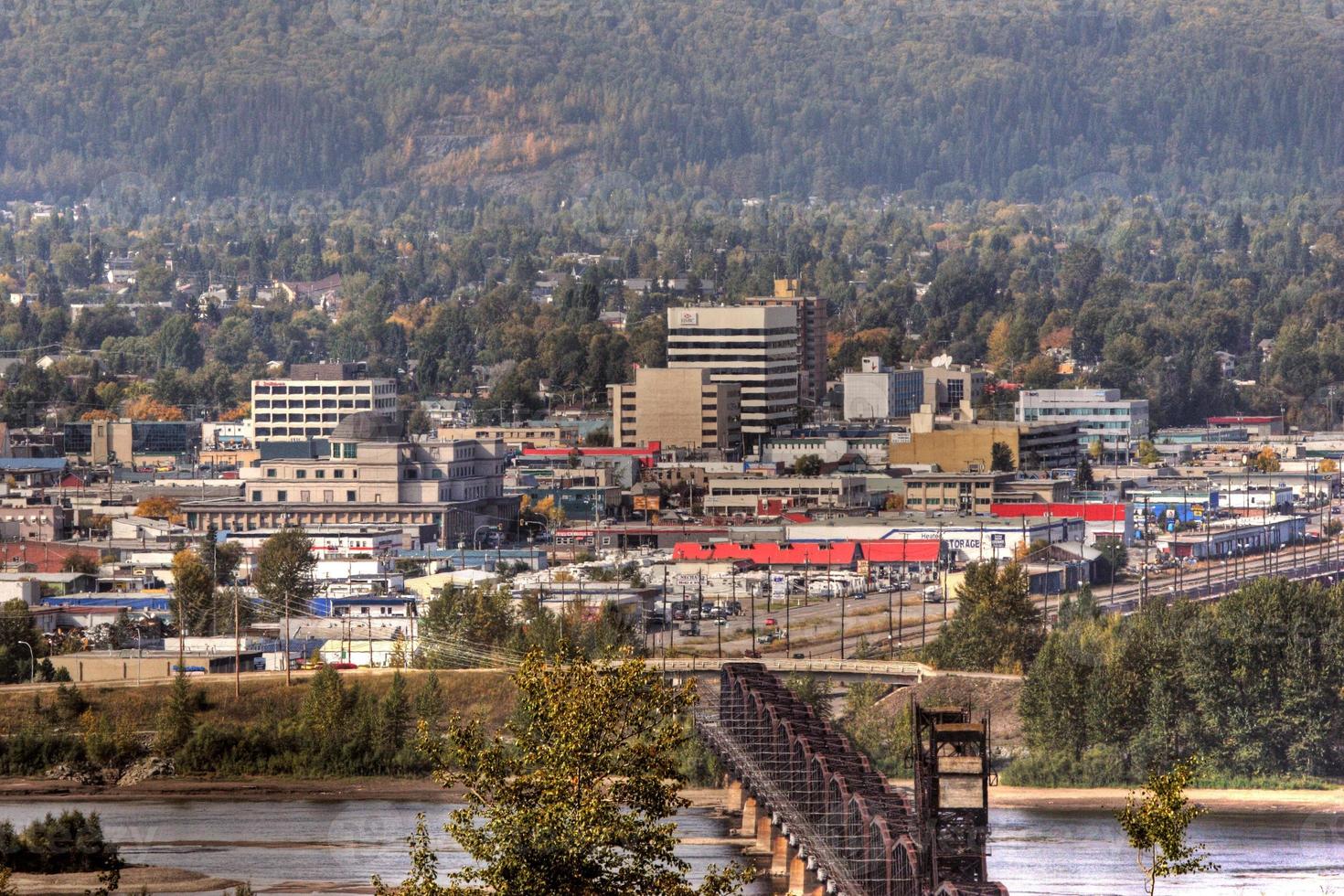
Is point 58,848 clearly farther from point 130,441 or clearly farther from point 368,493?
point 130,441

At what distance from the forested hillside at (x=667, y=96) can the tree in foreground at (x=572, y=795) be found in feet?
397

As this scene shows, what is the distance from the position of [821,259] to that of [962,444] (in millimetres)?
44656

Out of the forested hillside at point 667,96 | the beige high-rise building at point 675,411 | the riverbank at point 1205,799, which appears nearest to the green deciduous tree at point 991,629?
the riverbank at point 1205,799

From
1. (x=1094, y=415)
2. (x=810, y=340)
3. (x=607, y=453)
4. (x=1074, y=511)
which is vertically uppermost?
(x=810, y=340)

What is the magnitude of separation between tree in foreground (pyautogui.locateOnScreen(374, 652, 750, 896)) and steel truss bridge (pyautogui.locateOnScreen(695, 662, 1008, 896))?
1663mm

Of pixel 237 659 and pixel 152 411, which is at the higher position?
pixel 152 411

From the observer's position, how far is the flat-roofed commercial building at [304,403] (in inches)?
1964

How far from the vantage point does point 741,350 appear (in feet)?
170

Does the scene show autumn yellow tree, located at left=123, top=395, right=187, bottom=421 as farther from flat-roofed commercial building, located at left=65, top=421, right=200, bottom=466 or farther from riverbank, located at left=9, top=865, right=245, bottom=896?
riverbank, located at left=9, top=865, right=245, bottom=896

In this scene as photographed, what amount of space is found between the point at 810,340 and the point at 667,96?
8142 cm

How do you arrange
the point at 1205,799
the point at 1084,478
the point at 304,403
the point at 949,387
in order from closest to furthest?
1. the point at 1205,799
2. the point at 1084,478
3. the point at 304,403
4. the point at 949,387

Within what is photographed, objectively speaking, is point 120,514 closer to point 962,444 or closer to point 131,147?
point 962,444

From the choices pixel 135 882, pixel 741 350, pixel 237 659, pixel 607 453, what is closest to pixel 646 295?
pixel 741 350

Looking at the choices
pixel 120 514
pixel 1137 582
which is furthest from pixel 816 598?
pixel 120 514
